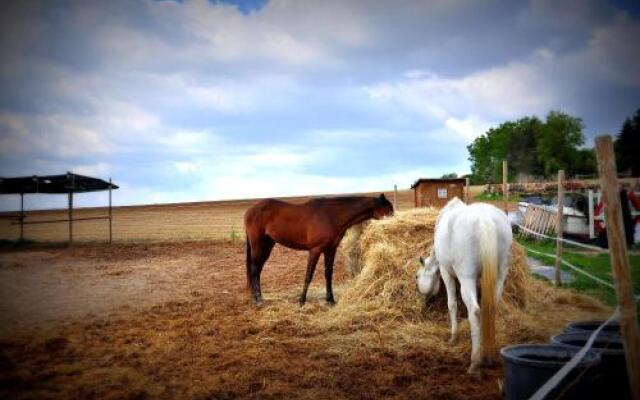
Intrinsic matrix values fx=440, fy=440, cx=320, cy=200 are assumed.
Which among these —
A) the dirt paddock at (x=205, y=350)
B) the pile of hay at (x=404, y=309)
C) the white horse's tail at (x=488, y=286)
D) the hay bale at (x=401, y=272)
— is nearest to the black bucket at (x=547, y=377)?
the dirt paddock at (x=205, y=350)

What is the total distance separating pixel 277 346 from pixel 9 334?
12.7 feet

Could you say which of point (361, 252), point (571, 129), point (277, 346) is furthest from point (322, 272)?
point (571, 129)

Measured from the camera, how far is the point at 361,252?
7699 millimetres

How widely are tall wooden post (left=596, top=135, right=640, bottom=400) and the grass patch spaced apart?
4.14 m

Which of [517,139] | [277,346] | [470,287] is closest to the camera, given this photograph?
[470,287]

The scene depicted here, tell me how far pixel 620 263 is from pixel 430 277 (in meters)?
3.06

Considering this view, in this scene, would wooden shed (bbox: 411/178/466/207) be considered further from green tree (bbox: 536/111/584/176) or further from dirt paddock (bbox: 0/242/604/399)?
green tree (bbox: 536/111/584/176)

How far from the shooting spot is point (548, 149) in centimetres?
6519

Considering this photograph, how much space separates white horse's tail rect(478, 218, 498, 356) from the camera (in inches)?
160

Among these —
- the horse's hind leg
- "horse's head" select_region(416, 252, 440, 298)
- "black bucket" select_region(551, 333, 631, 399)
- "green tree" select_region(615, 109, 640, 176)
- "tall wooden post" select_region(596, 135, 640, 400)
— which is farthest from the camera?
"green tree" select_region(615, 109, 640, 176)

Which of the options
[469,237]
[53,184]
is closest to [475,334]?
[469,237]

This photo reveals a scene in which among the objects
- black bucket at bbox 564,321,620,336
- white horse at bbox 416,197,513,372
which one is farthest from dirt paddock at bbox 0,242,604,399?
black bucket at bbox 564,321,620,336

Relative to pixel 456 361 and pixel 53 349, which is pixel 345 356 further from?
pixel 53 349

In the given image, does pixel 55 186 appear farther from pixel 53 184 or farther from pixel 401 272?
pixel 401 272
